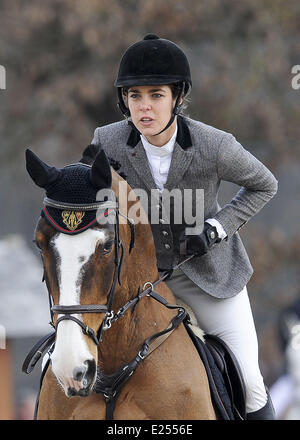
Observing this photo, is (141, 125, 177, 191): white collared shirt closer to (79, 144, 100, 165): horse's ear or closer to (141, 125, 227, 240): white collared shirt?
(141, 125, 227, 240): white collared shirt

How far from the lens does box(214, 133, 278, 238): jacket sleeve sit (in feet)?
15.5

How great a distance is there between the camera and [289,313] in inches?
453

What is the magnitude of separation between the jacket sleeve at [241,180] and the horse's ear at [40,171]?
3.36 feet

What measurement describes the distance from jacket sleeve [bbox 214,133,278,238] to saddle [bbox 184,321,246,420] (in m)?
0.58

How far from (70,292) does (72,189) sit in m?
0.47

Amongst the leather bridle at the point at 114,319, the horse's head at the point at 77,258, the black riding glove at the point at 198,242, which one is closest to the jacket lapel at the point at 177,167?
the black riding glove at the point at 198,242

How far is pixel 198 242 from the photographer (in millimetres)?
4559

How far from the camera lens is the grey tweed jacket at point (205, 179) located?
4711 mm

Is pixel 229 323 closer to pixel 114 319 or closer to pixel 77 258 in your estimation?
pixel 114 319

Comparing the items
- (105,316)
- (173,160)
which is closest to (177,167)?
(173,160)

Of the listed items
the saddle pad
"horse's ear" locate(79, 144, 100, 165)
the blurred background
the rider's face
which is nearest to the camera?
"horse's ear" locate(79, 144, 100, 165)

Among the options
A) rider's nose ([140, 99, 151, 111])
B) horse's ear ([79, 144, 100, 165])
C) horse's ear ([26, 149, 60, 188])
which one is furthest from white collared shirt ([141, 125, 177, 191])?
horse's ear ([26, 149, 60, 188])

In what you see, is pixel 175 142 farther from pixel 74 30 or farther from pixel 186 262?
pixel 74 30

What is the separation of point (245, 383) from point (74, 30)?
10047mm
